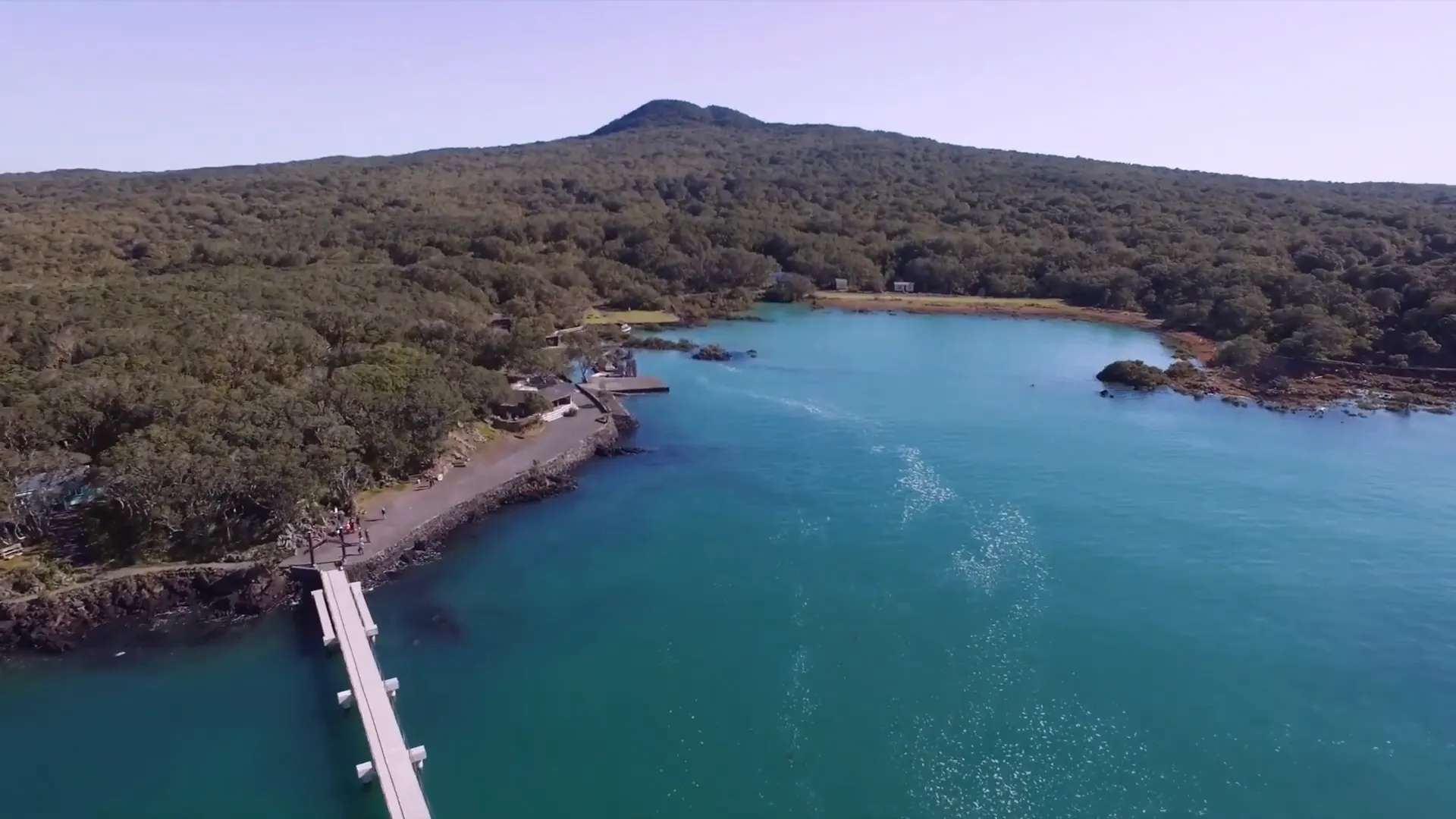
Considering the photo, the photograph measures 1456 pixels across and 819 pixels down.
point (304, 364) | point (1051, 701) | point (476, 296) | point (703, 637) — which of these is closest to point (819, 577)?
point (703, 637)

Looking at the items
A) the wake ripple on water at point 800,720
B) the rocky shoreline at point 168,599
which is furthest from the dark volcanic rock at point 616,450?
the wake ripple on water at point 800,720

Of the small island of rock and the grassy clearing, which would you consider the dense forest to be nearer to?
the grassy clearing

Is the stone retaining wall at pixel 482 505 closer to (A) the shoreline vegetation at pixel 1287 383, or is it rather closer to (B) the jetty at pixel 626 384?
(B) the jetty at pixel 626 384

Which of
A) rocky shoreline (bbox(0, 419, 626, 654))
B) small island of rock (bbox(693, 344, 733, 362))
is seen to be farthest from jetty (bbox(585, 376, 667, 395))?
rocky shoreline (bbox(0, 419, 626, 654))

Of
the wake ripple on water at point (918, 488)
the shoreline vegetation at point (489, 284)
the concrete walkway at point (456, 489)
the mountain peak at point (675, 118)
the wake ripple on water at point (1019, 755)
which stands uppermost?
the mountain peak at point (675, 118)

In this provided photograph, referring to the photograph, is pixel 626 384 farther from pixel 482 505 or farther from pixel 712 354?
pixel 482 505

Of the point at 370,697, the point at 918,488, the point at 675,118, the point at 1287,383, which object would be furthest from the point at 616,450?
the point at 675,118
